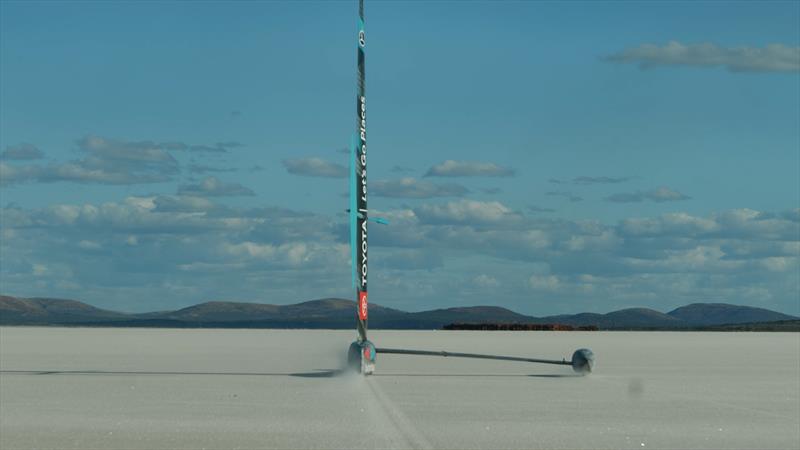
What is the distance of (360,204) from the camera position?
30.6 meters

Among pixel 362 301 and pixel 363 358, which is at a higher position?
pixel 362 301

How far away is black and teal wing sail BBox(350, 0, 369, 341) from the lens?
3039cm

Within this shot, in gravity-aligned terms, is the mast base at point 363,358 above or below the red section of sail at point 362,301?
below

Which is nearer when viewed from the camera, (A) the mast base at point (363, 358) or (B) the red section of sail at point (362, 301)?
(A) the mast base at point (363, 358)

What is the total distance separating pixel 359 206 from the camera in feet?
100

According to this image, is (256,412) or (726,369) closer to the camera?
(256,412)

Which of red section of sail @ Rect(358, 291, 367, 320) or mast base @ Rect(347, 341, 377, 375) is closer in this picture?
mast base @ Rect(347, 341, 377, 375)

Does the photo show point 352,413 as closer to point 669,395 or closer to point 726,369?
point 669,395

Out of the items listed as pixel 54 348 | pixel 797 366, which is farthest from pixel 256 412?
pixel 54 348

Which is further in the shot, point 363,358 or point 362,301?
point 362,301

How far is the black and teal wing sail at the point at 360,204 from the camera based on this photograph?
30.4 metres

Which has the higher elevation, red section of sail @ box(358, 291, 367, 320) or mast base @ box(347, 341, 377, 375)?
red section of sail @ box(358, 291, 367, 320)

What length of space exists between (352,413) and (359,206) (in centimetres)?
1132

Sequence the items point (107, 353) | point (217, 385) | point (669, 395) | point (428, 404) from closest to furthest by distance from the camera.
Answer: point (428, 404) → point (669, 395) → point (217, 385) → point (107, 353)
